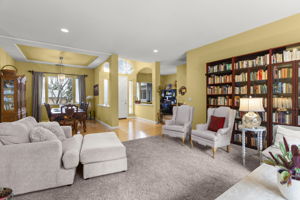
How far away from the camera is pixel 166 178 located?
2049 mm

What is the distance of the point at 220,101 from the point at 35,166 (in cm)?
408

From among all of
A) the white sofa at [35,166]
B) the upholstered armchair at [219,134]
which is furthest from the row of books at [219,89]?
the white sofa at [35,166]

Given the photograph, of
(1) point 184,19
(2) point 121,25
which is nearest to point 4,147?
(2) point 121,25

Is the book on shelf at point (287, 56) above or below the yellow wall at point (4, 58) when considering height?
below

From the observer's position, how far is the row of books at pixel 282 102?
2667 millimetres

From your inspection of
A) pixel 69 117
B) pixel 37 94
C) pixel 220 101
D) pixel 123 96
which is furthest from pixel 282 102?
pixel 37 94

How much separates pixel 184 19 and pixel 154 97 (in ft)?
12.6

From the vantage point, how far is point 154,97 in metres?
6.28

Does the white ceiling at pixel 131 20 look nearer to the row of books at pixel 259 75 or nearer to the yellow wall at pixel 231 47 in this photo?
the yellow wall at pixel 231 47

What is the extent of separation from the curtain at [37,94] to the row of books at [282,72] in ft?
27.8

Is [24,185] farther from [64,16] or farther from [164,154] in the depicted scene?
[64,16]

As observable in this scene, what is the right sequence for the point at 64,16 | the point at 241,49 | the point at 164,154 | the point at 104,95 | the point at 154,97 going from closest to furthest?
the point at 64,16, the point at 164,154, the point at 241,49, the point at 154,97, the point at 104,95

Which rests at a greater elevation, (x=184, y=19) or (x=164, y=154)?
(x=184, y=19)

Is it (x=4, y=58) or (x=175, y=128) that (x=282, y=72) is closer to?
(x=175, y=128)
